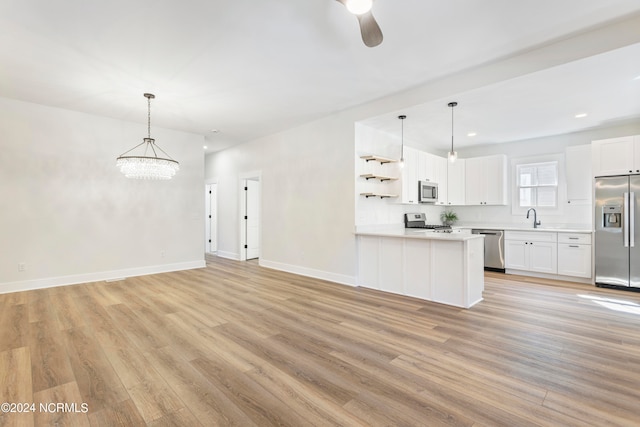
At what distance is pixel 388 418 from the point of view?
5.77 feet

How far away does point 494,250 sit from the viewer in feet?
19.4

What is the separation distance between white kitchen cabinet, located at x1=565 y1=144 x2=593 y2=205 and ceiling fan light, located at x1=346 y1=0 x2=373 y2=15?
5.80m

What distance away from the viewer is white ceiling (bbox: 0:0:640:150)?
8.16 feet

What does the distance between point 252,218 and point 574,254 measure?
6.52 metres

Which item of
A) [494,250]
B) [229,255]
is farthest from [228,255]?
[494,250]

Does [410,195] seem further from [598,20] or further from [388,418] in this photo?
[388,418]

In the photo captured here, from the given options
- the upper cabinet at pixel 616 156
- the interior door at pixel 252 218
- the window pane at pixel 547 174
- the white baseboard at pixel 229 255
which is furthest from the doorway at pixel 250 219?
the upper cabinet at pixel 616 156

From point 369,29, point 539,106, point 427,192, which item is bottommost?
point 427,192

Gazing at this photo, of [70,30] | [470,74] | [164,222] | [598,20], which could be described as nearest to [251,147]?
[164,222]

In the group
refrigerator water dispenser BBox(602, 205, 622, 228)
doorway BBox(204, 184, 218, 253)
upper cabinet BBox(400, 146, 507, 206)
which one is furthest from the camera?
doorway BBox(204, 184, 218, 253)

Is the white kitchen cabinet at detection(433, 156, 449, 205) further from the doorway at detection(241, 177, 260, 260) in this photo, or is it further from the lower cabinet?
the doorway at detection(241, 177, 260, 260)

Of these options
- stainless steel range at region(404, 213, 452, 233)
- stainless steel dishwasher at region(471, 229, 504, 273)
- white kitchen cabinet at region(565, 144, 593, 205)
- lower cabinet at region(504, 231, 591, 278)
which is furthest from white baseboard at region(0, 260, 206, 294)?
white kitchen cabinet at region(565, 144, 593, 205)

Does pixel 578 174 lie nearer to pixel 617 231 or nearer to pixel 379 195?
pixel 617 231

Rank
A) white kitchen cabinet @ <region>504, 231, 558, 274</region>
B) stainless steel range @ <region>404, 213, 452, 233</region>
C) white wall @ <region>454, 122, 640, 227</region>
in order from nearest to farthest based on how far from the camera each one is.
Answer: white kitchen cabinet @ <region>504, 231, 558, 274</region> < white wall @ <region>454, 122, 640, 227</region> < stainless steel range @ <region>404, 213, 452, 233</region>
